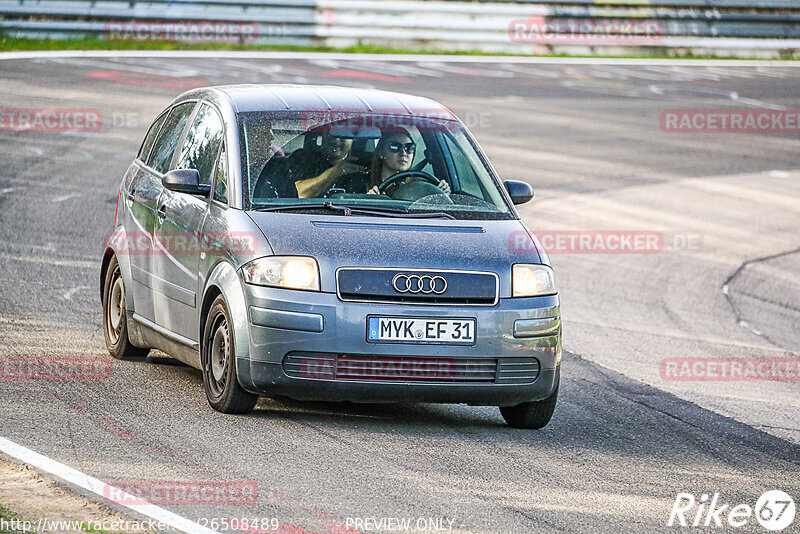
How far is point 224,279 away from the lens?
7.19 meters

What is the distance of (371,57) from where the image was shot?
29.8 metres

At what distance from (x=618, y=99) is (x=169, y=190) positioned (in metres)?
18.7

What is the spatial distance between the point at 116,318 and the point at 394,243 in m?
2.61

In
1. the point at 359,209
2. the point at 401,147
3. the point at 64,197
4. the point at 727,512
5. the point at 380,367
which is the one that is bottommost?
the point at 64,197

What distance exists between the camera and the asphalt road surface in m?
6.09

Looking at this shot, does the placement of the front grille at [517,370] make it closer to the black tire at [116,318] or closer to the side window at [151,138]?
the black tire at [116,318]

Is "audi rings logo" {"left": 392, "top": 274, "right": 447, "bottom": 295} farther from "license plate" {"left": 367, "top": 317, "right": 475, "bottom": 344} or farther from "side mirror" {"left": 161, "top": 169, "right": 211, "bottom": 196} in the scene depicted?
"side mirror" {"left": 161, "top": 169, "right": 211, "bottom": 196}

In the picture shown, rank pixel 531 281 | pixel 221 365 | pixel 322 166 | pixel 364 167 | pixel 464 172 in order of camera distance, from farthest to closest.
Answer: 1. pixel 464 172
2. pixel 364 167
3. pixel 322 166
4. pixel 221 365
5. pixel 531 281

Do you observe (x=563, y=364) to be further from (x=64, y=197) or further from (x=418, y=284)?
(x=64, y=197)

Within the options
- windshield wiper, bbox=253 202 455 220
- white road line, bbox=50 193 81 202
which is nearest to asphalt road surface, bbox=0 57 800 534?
white road line, bbox=50 193 81 202

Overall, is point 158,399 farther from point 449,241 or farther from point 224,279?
point 449,241

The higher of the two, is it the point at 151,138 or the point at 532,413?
the point at 151,138

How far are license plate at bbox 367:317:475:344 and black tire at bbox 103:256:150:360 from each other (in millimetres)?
2385

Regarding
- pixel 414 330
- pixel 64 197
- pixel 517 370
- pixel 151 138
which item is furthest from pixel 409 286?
pixel 64 197
